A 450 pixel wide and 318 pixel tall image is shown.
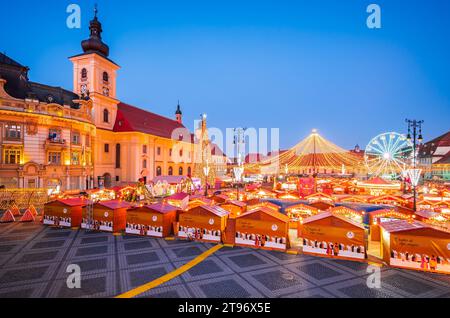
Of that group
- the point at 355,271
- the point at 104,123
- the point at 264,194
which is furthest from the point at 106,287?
the point at 104,123

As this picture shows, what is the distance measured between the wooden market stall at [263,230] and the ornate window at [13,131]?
29209mm

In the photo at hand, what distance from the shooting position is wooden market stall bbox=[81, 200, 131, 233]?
1505cm

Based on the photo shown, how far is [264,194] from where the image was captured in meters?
24.2

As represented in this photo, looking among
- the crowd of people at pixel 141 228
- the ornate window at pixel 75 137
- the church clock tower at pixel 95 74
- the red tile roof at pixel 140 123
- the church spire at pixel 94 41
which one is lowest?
the crowd of people at pixel 141 228

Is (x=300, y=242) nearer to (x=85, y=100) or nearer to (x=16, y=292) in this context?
(x=16, y=292)

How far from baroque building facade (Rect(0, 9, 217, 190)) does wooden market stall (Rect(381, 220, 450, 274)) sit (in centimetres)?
3093

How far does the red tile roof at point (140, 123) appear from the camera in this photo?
1599 inches

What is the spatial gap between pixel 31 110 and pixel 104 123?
12.6 m

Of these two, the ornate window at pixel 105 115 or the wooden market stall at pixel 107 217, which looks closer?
the wooden market stall at pixel 107 217

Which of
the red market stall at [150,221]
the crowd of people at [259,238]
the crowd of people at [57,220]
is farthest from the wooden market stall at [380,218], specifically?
the crowd of people at [57,220]

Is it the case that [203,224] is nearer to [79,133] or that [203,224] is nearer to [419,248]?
[419,248]

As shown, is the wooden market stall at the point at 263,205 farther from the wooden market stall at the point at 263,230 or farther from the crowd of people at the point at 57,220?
the crowd of people at the point at 57,220

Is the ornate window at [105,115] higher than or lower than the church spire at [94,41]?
lower

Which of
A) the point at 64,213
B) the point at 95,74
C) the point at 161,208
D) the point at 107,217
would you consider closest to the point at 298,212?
the point at 161,208
